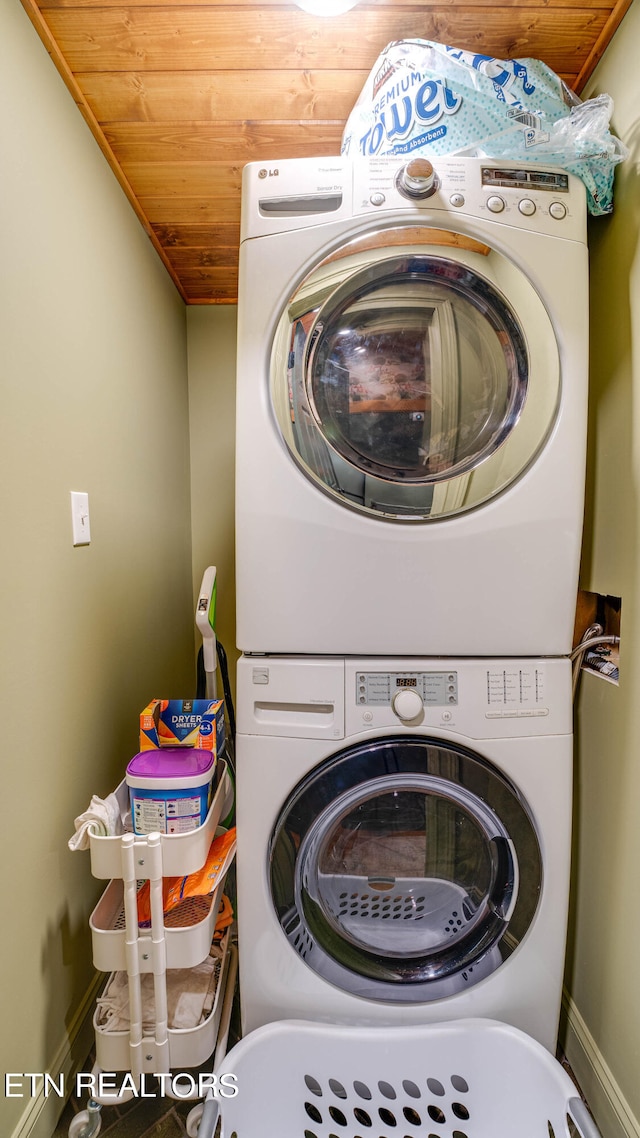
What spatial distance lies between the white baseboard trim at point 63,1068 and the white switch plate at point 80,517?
3.42ft

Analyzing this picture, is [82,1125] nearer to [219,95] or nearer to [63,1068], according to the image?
[63,1068]

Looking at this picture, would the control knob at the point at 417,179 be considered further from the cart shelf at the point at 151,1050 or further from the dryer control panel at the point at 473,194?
the cart shelf at the point at 151,1050

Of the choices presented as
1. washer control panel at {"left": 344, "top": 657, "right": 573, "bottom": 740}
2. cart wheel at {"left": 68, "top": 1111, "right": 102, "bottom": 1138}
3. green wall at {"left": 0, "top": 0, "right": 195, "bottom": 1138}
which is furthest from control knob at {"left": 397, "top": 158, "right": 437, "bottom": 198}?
cart wheel at {"left": 68, "top": 1111, "right": 102, "bottom": 1138}

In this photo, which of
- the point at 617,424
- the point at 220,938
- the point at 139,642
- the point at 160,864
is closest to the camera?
the point at 160,864

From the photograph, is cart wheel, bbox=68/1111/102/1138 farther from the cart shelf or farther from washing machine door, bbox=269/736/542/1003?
washing machine door, bbox=269/736/542/1003

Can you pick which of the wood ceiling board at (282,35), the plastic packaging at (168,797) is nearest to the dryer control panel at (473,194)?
the wood ceiling board at (282,35)

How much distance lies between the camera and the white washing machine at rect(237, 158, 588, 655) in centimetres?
102

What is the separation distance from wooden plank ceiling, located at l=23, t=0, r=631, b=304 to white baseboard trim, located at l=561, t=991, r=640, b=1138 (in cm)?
209

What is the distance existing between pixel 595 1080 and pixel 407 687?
90cm

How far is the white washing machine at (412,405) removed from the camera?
3.34ft

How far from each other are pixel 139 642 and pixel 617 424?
136 centimetres

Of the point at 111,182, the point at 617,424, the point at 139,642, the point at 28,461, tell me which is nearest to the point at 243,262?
the point at 28,461

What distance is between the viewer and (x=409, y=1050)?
105 centimetres

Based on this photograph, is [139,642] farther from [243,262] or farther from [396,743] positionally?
[243,262]
